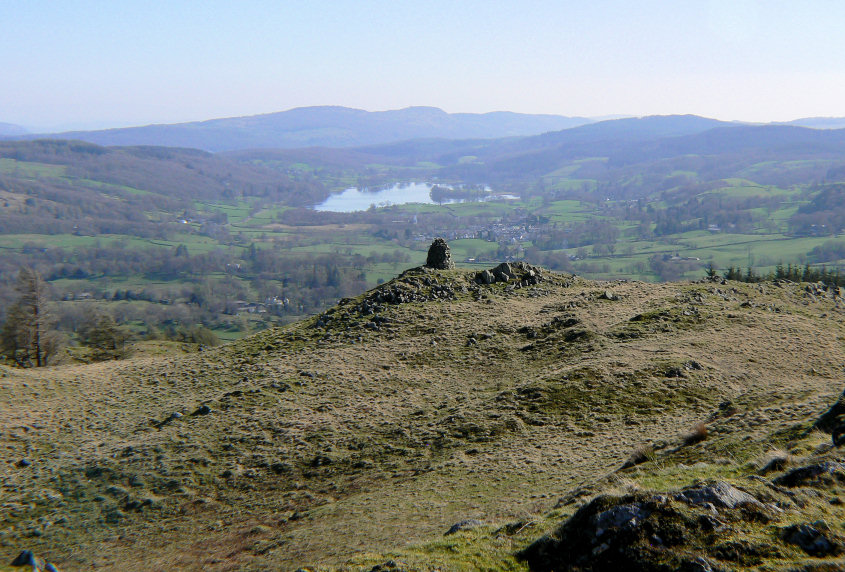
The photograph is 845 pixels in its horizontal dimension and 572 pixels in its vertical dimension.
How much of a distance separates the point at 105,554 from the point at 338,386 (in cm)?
1263

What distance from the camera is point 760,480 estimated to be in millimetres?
11586

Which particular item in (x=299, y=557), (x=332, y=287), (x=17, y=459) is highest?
(x=299, y=557)

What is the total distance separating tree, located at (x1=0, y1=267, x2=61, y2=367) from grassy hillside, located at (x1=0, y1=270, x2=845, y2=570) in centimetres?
1432

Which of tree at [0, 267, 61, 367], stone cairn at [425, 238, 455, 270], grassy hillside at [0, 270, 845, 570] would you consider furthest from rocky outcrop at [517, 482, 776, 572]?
tree at [0, 267, 61, 367]

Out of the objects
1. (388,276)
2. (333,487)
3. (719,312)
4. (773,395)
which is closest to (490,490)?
(333,487)

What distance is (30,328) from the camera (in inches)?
1873

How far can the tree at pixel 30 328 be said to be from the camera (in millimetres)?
47375

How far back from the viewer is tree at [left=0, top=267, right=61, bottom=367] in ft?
155

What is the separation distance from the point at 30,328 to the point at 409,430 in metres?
40.7

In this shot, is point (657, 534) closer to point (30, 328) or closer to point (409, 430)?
point (409, 430)

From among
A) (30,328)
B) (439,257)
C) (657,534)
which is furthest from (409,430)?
(30,328)

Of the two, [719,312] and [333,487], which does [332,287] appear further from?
[333,487]

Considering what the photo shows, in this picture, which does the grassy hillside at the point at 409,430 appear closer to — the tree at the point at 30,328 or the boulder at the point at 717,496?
the boulder at the point at 717,496

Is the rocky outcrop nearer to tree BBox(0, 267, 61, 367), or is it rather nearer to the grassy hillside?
the grassy hillside
